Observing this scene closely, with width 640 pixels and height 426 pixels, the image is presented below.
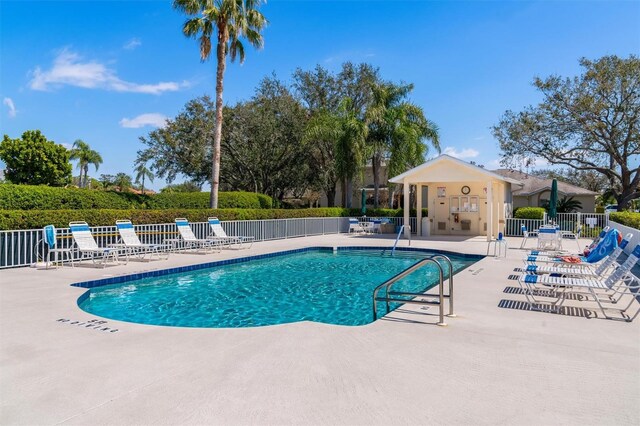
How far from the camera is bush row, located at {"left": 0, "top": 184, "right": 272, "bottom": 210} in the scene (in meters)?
13.5

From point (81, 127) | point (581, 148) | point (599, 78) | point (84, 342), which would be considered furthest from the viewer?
point (81, 127)

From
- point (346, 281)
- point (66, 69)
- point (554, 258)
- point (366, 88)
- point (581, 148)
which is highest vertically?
point (366, 88)

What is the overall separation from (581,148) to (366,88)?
51.7 feet

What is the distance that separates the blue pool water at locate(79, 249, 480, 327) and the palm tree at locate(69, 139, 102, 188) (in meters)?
65.7

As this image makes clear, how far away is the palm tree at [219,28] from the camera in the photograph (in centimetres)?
1886

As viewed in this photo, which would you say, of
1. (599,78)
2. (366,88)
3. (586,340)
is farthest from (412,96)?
(586,340)

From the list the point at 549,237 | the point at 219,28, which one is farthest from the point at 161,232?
the point at 549,237

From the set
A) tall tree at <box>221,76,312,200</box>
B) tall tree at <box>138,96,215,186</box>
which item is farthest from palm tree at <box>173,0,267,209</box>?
tall tree at <box>138,96,215,186</box>

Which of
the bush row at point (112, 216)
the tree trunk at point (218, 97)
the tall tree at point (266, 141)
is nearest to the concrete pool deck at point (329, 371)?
the bush row at point (112, 216)

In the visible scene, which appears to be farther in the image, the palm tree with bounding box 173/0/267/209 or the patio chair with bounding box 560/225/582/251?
the palm tree with bounding box 173/0/267/209

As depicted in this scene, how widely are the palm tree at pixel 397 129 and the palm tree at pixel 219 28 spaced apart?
29.1ft

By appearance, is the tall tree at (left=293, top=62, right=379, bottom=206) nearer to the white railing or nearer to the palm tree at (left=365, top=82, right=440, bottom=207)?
the palm tree at (left=365, top=82, right=440, bottom=207)

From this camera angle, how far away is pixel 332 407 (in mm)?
3381

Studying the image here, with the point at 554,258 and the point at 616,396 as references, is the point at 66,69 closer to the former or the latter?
the point at 554,258
